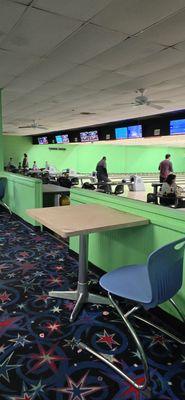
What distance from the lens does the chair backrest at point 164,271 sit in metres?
1.44

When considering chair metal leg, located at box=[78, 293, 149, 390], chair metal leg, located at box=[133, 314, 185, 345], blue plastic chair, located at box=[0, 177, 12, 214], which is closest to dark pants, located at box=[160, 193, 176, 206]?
blue plastic chair, located at box=[0, 177, 12, 214]

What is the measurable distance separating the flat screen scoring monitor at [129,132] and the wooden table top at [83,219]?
18.0ft

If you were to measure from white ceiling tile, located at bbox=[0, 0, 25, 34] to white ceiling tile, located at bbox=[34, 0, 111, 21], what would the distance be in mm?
159

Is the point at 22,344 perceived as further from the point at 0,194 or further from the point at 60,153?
the point at 60,153

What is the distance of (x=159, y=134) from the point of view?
6973 mm

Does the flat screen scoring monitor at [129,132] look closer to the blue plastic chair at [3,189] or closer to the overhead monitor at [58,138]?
the overhead monitor at [58,138]

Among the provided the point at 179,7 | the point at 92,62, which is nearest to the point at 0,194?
the point at 92,62

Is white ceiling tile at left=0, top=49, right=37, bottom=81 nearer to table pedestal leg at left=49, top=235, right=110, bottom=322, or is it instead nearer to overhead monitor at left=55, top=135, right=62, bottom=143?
table pedestal leg at left=49, top=235, right=110, bottom=322

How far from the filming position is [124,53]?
3031mm

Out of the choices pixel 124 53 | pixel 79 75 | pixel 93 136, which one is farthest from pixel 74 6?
pixel 93 136

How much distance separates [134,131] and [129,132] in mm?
221

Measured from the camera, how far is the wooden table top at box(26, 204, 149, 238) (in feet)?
6.15

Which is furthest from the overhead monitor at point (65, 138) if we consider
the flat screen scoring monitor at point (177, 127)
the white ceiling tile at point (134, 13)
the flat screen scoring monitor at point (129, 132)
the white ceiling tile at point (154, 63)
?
the white ceiling tile at point (134, 13)

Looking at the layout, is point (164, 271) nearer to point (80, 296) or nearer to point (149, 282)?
point (149, 282)
